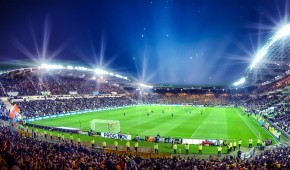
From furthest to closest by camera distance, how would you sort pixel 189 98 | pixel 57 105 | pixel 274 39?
pixel 189 98, pixel 57 105, pixel 274 39

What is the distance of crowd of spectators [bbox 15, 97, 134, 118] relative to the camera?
53.4 meters

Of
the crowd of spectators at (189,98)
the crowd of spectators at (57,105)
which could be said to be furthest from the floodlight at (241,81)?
the crowd of spectators at (57,105)

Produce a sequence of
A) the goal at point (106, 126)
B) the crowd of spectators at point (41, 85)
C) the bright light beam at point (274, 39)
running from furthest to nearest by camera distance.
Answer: the crowd of spectators at point (41, 85) → the bright light beam at point (274, 39) → the goal at point (106, 126)

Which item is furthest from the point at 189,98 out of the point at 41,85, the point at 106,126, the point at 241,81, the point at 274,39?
the point at 106,126

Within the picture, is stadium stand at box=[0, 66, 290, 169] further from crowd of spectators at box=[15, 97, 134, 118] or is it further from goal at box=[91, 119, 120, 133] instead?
goal at box=[91, 119, 120, 133]

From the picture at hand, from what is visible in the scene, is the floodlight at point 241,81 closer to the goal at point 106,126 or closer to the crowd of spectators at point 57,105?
Answer: the crowd of spectators at point 57,105

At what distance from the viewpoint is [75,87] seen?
8212cm

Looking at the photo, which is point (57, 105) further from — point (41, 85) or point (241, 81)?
point (241, 81)

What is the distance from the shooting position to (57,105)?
6275cm

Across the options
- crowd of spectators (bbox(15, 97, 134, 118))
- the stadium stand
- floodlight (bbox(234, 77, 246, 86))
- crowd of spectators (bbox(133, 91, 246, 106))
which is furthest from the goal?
floodlight (bbox(234, 77, 246, 86))

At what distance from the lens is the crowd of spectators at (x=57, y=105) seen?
2104 inches

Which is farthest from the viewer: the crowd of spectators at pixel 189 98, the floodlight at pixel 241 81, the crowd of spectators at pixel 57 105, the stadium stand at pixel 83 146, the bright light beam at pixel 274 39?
the floodlight at pixel 241 81

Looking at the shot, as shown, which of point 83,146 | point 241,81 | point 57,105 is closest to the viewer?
point 83,146

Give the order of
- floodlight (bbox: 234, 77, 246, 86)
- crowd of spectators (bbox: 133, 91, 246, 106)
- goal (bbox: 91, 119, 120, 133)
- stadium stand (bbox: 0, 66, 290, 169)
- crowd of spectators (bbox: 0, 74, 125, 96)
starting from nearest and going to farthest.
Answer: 1. stadium stand (bbox: 0, 66, 290, 169)
2. goal (bbox: 91, 119, 120, 133)
3. crowd of spectators (bbox: 0, 74, 125, 96)
4. crowd of spectators (bbox: 133, 91, 246, 106)
5. floodlight (bbox: 234, 77, 246, 86)
